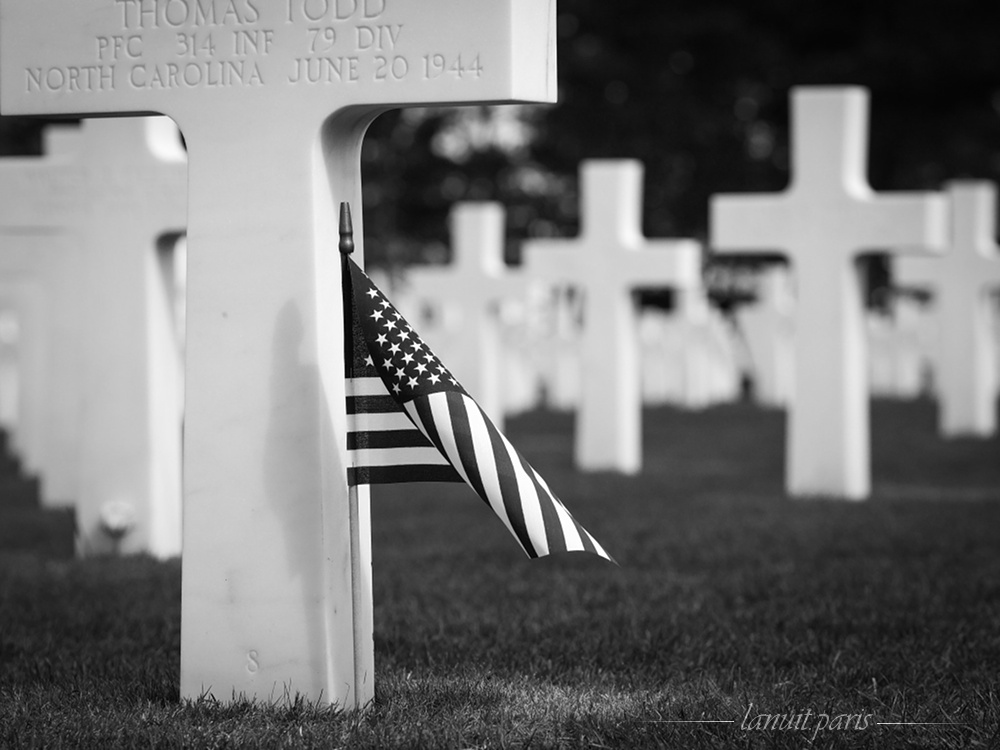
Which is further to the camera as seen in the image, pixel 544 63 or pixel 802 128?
pixel 802 128

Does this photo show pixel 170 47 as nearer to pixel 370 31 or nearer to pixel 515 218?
pixel 370 31

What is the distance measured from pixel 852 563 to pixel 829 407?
3.33 m

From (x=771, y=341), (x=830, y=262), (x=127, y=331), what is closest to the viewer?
(x=127, y=331)

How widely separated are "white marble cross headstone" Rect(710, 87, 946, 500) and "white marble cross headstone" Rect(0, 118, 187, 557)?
175 inches

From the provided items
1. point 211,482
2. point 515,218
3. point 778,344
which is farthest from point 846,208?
point 515,218

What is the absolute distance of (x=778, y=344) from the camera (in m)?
22.6

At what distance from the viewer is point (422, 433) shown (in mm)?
5105

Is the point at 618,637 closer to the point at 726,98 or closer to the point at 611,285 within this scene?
the point at 611,285

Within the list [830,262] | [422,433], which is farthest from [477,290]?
[422,433]

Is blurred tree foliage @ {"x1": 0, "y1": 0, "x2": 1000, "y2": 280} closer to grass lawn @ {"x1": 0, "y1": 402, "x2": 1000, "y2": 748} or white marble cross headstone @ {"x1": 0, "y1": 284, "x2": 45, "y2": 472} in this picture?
white marble cross headstone @ {"x1": 0, "y1": 284, "x2": 45, "y2": 472}

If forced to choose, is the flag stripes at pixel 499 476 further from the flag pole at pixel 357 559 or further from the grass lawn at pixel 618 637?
the grass lawn at pixel 618 637

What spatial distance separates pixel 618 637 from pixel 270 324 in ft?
6.51

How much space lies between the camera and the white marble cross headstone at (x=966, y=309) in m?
16.6

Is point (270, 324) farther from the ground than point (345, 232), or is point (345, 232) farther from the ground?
point (345, 232)
